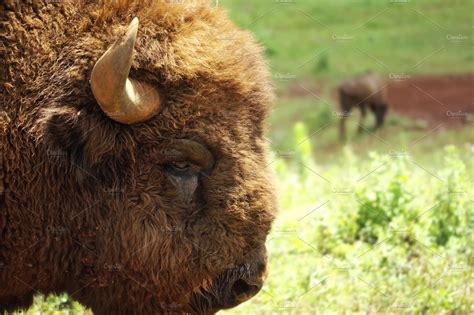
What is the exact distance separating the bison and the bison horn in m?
0.01

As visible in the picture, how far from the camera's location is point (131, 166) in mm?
4352

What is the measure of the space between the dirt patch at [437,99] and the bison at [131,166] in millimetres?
12817

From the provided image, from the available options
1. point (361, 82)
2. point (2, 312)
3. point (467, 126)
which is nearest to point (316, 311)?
point (2, 312)

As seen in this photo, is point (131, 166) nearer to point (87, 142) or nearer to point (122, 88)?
point (87, 142)

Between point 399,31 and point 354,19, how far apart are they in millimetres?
1153

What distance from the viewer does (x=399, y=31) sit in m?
19.6

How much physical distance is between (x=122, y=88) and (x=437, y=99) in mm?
15112

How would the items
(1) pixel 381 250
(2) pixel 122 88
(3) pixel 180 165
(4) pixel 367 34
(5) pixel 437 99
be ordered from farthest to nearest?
1. (4) pixel 367 34
2. (5) pixel 437 99
3. (1) pixel 381 250
4. (3) pixel 180 165
5. (2) pixel 122 88

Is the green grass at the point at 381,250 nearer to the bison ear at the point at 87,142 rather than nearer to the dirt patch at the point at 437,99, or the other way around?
the bison ear at the point at 87,142

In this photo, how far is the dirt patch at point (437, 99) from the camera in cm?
1781

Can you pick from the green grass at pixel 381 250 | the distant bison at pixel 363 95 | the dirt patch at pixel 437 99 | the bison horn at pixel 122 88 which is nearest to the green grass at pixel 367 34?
the dirt patch at pixel 437 99

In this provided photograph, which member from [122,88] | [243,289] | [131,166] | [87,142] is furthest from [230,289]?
[122,88]

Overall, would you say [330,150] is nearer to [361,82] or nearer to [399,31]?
[361,82]

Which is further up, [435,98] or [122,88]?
[122,88]
